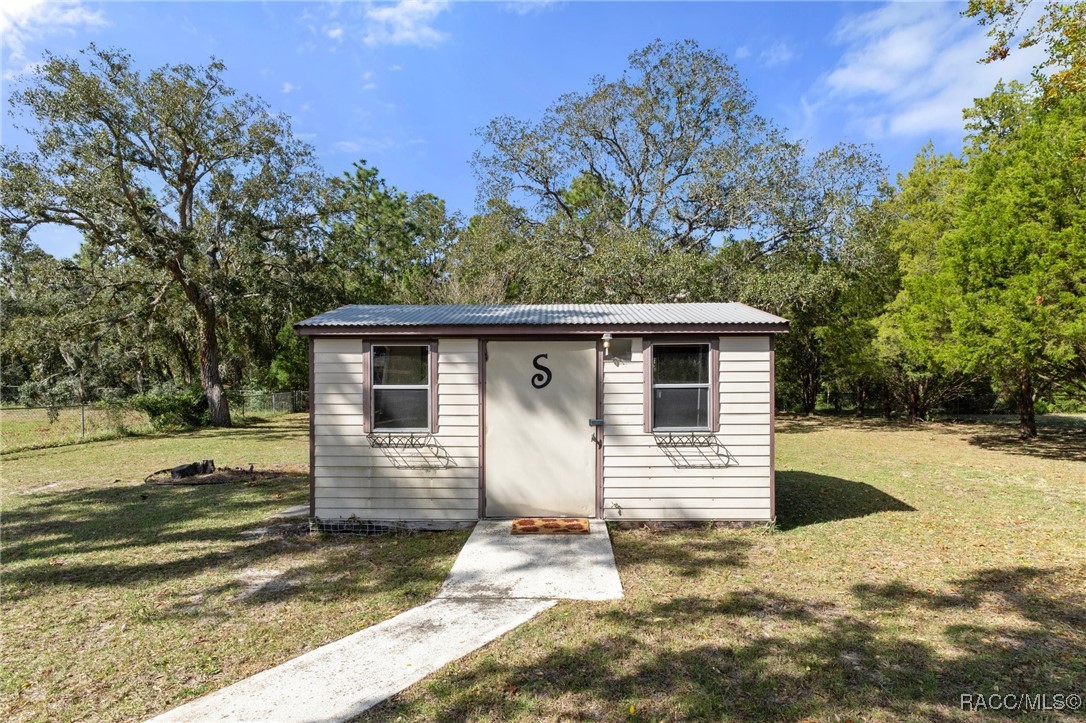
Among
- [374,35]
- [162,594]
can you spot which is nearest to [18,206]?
[374,35]

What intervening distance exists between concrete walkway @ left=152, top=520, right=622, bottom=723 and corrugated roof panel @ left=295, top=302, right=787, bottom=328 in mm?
2375

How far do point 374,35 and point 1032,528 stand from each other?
12.0 meters

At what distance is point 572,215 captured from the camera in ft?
62.6

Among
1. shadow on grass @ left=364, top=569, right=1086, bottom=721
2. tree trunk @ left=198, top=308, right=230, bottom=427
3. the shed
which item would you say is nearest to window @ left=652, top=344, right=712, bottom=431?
the shed

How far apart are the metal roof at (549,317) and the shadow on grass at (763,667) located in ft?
9.65

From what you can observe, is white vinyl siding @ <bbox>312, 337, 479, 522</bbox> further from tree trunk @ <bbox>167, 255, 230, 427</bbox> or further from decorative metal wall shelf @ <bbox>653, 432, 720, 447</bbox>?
tree trunk @ <bbox>167, 255, 230, 427</bbox>

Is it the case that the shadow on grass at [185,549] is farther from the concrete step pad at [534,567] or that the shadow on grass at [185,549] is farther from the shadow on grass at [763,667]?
the shadow on grass at [763,667]

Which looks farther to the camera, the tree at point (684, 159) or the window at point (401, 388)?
the tree at point (684, 159)

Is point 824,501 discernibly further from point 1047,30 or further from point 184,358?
point 184,358

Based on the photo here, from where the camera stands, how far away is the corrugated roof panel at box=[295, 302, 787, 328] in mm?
5859

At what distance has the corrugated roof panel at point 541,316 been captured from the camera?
586 cm

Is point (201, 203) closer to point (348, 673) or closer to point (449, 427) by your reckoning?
point (449, 427)

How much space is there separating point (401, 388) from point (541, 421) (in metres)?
1.66

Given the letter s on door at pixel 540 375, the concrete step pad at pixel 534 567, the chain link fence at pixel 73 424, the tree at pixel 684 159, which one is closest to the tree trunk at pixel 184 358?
the chain link fence at pixel 73 424
